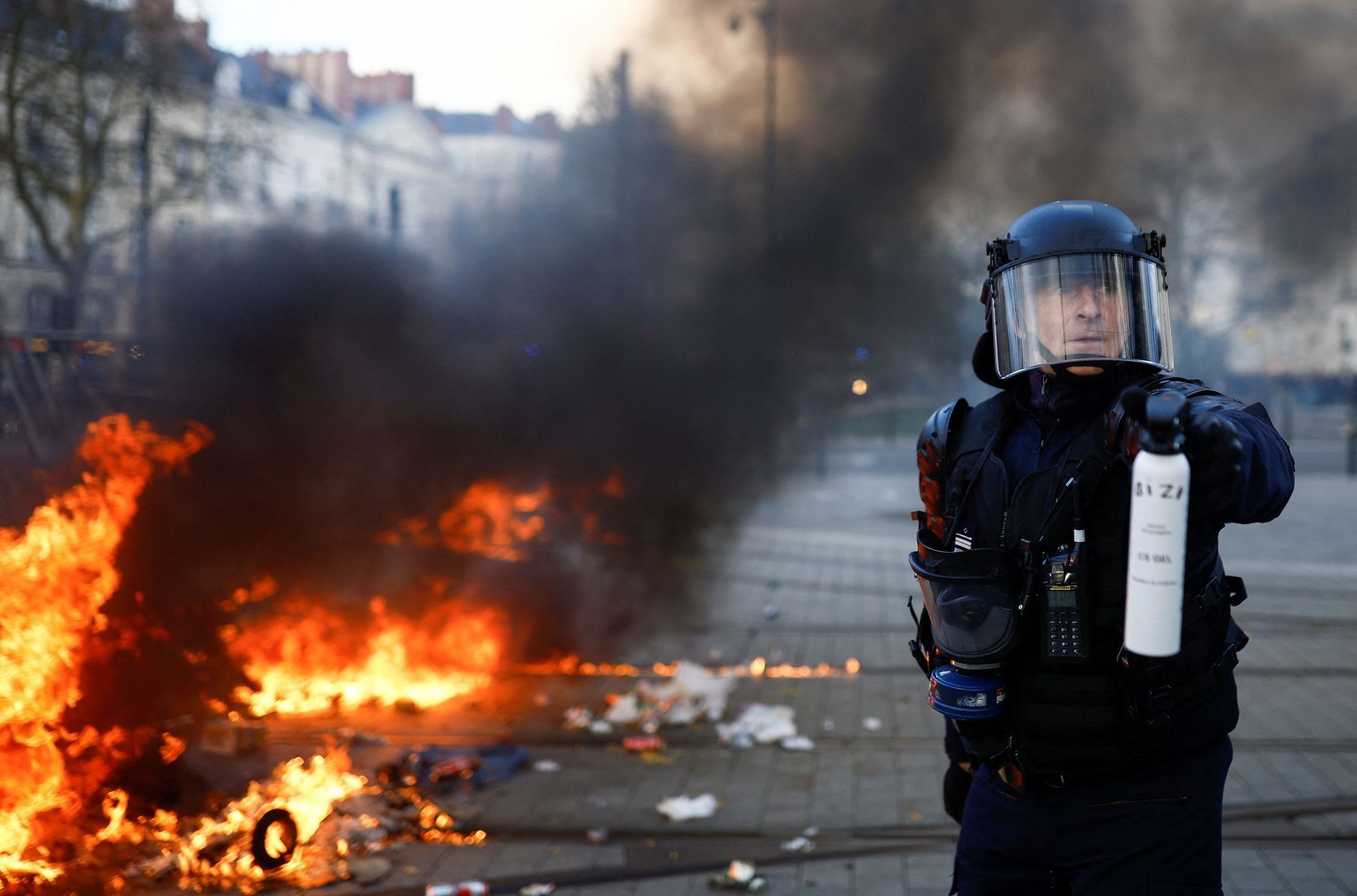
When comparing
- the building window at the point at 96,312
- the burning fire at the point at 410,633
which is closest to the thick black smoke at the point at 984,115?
the burning fire at the point at 410,633

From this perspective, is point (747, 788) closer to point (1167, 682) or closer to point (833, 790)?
point (833, 790)

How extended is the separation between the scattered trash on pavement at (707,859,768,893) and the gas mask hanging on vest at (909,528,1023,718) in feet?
5.75

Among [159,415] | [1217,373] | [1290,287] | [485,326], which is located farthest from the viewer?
[1217,373]

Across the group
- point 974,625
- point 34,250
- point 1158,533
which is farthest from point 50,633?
point 34,250

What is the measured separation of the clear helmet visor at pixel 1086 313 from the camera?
7.39 ft

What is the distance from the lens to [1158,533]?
164cm

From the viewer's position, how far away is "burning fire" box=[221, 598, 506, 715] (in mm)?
5543

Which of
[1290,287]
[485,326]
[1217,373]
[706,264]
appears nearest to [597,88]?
[706,264]

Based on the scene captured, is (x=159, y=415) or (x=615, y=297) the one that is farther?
(x=615, y=297)

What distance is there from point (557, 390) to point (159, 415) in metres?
2.63

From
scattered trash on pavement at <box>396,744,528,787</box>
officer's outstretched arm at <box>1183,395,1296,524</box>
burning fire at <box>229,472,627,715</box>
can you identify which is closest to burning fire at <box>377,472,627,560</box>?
burning fire at <box>229,472,627,715</box>

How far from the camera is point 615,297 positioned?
770 centimetres

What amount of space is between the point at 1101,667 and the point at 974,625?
0.82 feet

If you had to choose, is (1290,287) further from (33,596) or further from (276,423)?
(33,596)
